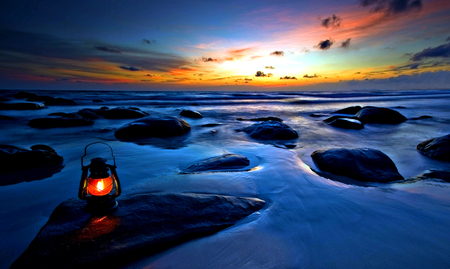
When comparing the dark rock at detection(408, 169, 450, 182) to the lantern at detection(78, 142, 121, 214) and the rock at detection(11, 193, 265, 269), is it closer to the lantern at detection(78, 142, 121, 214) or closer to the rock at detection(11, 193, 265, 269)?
the rock at detection(11, 193, 265, 269)

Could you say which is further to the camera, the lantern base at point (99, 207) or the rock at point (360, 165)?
the rock at point (360, 165)

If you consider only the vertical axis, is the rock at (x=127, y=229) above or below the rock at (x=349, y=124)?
above

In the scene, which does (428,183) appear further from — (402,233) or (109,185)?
(109,185)

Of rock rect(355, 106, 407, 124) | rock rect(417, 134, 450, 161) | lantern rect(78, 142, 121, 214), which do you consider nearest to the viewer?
lantern rect(78, 142, 121, 214)

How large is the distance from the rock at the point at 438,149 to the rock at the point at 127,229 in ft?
16.6

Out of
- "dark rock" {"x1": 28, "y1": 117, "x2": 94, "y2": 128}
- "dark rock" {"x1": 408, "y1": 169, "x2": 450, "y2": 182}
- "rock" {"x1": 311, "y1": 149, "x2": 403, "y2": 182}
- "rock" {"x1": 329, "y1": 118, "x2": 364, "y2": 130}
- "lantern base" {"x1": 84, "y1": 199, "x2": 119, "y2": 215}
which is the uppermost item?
"lantern base" {"x1": 84, "y1": 199, "x2": 119, "y2": 215}

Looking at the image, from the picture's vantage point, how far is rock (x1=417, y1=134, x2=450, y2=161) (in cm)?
451

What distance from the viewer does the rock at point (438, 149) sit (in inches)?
178

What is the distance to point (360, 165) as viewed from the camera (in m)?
3.71

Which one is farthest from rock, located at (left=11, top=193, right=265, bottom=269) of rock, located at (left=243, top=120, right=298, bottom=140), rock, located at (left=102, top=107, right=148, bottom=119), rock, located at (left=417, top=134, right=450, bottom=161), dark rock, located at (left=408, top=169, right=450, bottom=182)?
rock, located at (left=102, top=107, right=148, bottom=119)

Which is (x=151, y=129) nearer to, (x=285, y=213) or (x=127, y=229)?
(x=127, y=229)

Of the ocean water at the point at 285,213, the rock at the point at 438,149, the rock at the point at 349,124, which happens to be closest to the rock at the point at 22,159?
the ocean water at the point at 285,213

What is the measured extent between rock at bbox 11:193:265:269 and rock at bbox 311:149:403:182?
223 cm

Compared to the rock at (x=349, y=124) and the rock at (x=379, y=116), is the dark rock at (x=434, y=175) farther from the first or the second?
the rock at (x=379, y=116)
